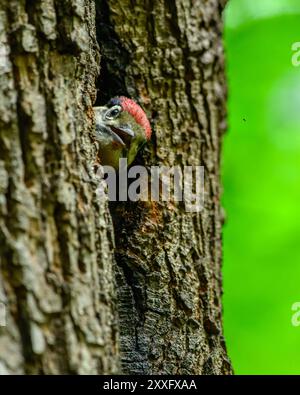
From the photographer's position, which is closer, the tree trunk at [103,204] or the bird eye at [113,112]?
the tree trunk at [103,204]

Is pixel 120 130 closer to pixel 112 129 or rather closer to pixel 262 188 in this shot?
pixel 112 129

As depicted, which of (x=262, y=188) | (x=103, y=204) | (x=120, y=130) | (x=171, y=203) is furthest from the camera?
(x=262, y=188)

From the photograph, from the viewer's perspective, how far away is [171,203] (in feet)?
10.1

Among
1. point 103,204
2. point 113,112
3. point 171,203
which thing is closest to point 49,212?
point 103,204

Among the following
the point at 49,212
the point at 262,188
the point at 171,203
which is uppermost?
the point at 262,188

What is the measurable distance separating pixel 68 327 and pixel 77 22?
1036 mm

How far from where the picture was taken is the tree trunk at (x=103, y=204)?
79.1 inches

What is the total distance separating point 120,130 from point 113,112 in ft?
0.34

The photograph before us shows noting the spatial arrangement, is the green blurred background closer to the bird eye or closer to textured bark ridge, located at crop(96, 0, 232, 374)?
textured bark ridge, located at crop(96, 0, 232, 374)

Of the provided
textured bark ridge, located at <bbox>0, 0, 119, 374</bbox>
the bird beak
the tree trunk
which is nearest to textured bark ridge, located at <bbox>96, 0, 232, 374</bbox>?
the tree trunk

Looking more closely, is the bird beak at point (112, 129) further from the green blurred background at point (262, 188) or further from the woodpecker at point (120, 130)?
the green blurred background at point (262, 188)

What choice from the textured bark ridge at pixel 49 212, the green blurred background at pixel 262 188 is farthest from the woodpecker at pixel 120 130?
the green blurred background at pixel 262 188

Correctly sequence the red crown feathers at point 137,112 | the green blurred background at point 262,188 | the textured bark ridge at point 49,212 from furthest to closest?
the green blurred background at point 262,188 < the red crown feathers at point 137,112 < the textured bark ridge at point 49,212

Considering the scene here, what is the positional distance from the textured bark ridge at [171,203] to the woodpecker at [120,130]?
68mm
